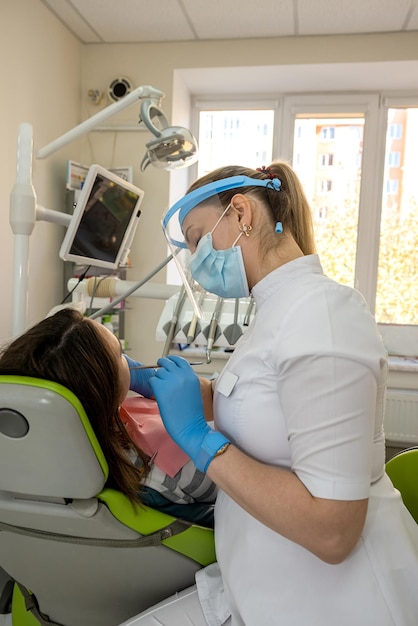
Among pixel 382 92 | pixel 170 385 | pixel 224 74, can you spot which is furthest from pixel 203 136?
pixel 170 385

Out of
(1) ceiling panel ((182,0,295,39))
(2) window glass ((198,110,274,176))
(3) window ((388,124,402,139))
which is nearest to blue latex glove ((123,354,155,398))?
(1) ceiling panel ((182,0,295,39))

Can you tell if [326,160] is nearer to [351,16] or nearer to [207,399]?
[351,16]

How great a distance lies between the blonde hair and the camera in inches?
38.2

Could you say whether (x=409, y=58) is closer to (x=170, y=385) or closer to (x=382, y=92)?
(x=382, y=92)

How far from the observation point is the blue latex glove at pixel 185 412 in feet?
2.82

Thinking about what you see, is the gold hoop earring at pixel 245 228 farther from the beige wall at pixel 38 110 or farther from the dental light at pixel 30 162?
the beige wall at pixel 38 110

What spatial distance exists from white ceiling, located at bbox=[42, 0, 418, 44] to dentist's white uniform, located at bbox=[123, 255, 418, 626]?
2.26 metres

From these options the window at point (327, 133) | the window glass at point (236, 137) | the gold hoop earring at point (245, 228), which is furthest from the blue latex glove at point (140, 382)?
the window at point (327, 133)

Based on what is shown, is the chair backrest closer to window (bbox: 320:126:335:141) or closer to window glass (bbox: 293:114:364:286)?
window glass (bbox: 293:114:364:286)

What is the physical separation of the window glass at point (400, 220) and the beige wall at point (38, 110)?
2.11 meters

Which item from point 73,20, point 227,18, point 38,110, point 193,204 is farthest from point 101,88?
point 193,204

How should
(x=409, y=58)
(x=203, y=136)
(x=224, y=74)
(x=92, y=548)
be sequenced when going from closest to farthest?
(x=92, y=548) < (x=409, y=58) < (x=224, y=74) < (x=203, y=136)

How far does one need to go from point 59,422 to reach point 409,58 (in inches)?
116

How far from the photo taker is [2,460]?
35.0 inches
